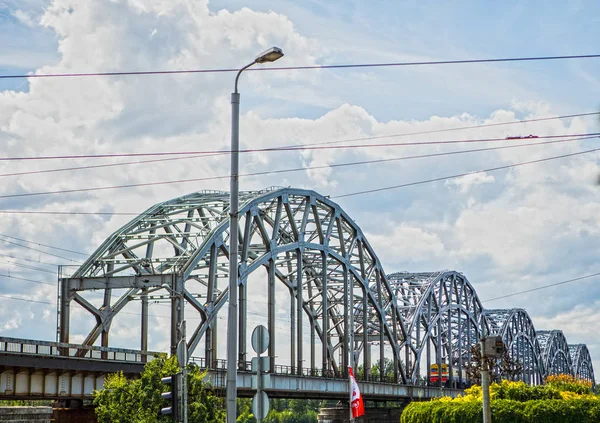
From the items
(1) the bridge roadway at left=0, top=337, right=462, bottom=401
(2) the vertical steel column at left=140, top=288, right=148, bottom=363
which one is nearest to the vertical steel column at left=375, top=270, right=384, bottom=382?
(1) the bridge roadway at left=0, top=337, right=462, bottom=401

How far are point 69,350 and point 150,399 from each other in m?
9.77

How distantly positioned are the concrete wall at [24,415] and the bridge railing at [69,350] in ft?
79.0

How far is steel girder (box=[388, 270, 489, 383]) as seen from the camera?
13188 centimetres

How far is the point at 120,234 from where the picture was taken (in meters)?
74.6

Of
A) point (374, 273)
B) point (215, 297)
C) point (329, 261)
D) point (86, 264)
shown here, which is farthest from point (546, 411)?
point (374, 273)

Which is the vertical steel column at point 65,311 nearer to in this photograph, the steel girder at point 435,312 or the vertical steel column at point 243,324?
the vertical steel column at point 243,324

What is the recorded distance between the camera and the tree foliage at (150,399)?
50062 mm

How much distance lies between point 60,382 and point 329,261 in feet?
171

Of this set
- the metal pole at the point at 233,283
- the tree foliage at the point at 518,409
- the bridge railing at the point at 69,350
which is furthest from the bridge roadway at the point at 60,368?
the metal pole at the point at 233,283

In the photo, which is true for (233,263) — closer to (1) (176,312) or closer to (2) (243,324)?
(1) (176,312)

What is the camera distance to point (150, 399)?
5078cm

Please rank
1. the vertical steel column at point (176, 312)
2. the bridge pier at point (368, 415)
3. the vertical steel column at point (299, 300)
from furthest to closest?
the bridge pier at point (368, 415), the vertical steel column at point (299, 300), the vertical steel column at point (176, 312)

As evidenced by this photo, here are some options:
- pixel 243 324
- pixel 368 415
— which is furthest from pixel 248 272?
pixel 368 415

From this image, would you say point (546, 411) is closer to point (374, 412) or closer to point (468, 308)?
point (374, 412)
